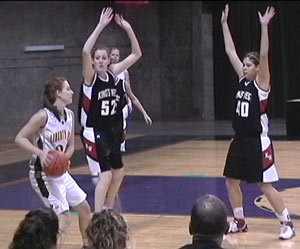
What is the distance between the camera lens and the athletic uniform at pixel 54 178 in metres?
6.93

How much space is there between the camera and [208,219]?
4.12m

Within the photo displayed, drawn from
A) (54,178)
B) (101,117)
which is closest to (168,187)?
(101,117)

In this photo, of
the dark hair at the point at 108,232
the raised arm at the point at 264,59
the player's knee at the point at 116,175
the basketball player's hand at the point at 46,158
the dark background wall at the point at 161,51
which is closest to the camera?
the dark hair at the point at 108,232

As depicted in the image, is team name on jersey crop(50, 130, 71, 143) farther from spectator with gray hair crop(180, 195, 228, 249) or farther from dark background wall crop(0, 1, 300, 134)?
dark background wall crop(0, 1, 300, 134)

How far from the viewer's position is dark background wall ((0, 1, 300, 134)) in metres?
21.5

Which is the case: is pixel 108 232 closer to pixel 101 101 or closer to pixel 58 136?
pixel 58 136

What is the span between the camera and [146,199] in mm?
10305

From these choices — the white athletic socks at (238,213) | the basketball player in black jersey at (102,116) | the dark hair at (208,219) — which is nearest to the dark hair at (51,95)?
the basketball player in black jersey at (102,116)

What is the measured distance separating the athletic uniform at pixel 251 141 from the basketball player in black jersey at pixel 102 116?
1.14 meters

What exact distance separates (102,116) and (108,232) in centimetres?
406

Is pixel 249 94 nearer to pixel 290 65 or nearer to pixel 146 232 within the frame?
pixel 146 232

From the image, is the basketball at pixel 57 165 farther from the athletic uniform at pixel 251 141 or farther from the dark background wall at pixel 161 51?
the dark background wall at pixel 161 51

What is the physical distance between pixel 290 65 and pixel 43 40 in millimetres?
6333

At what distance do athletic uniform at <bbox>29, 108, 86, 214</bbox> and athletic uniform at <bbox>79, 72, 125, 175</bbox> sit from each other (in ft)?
3.27
